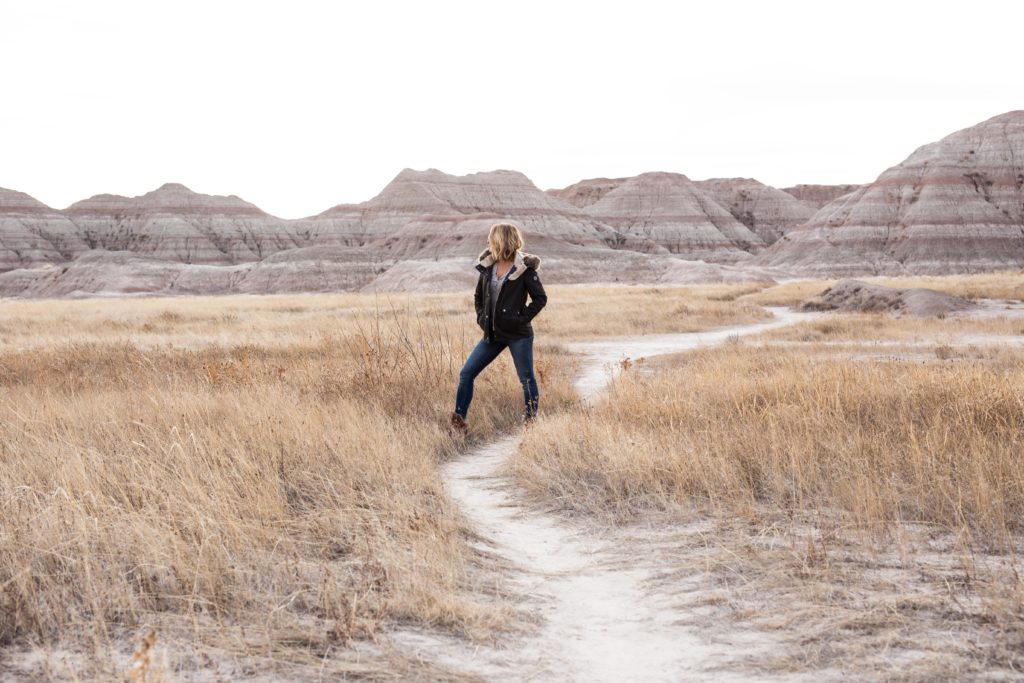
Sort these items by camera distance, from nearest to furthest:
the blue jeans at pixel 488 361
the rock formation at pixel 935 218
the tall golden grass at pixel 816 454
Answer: the tall golden grass at pixel 816 454, the blue jeans at pixel 488 361, the rock formation at pixel 935 218

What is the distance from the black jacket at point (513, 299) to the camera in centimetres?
669

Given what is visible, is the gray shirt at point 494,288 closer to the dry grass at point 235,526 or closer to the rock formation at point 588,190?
the dry grass at point 235,526

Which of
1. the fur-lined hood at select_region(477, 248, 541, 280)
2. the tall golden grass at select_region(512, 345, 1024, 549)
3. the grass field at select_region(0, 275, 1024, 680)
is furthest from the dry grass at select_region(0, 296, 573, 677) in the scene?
the fur-lined hood at select_region(477, 248, 541, 280)

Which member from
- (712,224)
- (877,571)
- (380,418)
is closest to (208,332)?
(380,418)

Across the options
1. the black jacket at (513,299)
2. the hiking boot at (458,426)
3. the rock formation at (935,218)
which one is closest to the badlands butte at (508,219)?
the rock formation at (935,218)

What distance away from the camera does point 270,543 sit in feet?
12.2

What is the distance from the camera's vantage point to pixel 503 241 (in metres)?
6.66

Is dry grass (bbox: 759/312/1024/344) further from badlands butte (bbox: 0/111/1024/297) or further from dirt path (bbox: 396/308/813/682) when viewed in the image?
badlands butte (bbox: 0/111/1024/297)

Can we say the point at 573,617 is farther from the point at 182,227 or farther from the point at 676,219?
the point at 676,219

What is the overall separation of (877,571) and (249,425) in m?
4.34

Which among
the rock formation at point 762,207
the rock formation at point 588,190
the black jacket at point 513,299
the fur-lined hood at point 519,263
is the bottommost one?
the black jacket at point 513,299

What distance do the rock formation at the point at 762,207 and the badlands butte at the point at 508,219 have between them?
13.4 m

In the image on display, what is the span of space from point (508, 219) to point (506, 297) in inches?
4173

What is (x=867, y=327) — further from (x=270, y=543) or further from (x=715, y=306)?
(x=270, y=543)
